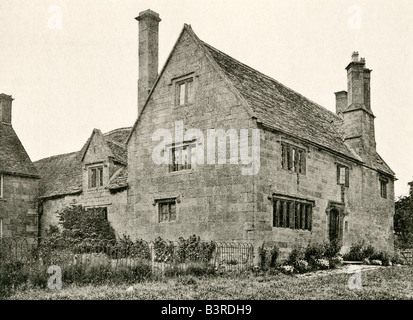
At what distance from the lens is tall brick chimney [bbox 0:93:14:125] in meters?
29.5

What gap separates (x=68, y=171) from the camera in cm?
2917

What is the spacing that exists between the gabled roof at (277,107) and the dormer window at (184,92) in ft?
3.71

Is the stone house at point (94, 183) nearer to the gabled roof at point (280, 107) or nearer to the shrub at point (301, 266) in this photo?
the gabled roof at point (280, 107)

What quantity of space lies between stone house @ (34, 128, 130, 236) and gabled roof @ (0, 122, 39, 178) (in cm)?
151

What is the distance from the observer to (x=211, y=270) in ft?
54.6

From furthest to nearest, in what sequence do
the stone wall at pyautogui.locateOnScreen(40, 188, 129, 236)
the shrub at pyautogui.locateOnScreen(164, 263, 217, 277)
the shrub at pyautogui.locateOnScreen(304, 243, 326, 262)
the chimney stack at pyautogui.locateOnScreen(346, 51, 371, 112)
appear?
the chimney stack at pyautogui.locateOnScreen(346, 51, 371, 112) < the stone wall at pyautogui.locateOnScreen(40, 188, 129, 236) < the shrub at pyautogui.locateOnScreen(304, 243, 326, 262) < the shrub at pyautogui.locateOnScreen(164, 263, 217, 277)

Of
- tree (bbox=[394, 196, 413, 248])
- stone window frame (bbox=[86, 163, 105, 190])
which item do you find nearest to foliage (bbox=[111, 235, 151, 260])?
stone window frame (bbox=[86, 163, 105, 190])

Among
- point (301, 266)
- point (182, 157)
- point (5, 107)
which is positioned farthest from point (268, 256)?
point (5, 107)

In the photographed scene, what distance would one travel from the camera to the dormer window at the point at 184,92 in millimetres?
21312

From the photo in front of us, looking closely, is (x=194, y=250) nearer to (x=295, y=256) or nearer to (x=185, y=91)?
(x=295, y=256)

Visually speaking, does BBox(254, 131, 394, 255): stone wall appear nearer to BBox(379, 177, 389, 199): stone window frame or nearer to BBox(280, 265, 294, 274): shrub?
BBox(379, 177, 389, 199): stone window frame

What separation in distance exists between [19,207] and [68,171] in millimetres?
3305
